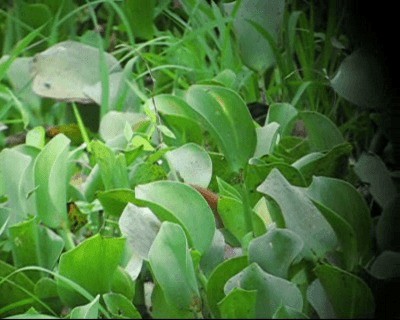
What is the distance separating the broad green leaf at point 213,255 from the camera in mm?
772

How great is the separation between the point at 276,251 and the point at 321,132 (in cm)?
11

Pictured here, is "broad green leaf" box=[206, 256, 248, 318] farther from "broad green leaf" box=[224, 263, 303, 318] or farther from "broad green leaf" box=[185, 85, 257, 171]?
"broad green leaf" box=[185, 85, 257, 171]

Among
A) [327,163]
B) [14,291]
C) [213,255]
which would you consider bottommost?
[14,291]

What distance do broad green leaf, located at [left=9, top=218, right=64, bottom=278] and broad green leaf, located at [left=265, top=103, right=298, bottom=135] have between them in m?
0.26

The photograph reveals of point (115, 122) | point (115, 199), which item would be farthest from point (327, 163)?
point (115, 122)

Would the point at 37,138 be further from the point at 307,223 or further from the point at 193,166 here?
the point at 307,223

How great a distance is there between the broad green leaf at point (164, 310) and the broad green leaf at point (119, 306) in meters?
0.03

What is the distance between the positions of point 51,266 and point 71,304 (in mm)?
89

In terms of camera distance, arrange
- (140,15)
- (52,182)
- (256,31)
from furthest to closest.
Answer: (140,15) → (52,182) → (256,31)

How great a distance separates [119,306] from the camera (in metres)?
0.74

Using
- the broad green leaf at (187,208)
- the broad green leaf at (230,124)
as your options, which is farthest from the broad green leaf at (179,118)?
the broad green leaf at (187,208)

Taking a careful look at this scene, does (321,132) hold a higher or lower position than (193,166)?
higher

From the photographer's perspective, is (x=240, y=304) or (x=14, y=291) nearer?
(x=240, y=304)

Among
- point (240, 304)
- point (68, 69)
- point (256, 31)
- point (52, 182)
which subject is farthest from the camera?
point (68, 69)
